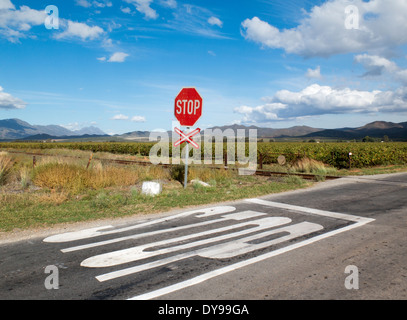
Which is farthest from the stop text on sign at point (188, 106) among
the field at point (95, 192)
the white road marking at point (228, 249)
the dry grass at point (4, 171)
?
the dry grass at point (4, 171)

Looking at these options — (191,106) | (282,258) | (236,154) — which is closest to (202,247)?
(282,258)

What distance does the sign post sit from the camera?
36.0 ft

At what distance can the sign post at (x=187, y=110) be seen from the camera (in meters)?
11.0

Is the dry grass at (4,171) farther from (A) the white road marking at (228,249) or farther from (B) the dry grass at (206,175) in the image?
(A) the white road marking at (228,249)

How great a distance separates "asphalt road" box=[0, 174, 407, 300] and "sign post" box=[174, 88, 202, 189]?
4.09m

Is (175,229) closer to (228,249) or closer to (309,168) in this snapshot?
(228,249)

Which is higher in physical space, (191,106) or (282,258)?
(191,106)

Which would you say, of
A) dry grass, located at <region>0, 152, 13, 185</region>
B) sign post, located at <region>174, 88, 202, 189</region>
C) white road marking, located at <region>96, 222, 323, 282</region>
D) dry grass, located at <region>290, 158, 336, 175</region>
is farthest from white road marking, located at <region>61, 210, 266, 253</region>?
dry grass, located at <region>290, 158, 336, 175</region>

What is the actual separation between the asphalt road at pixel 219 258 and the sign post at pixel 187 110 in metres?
4.09

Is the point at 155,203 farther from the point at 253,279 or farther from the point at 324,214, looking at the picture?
the point at 253,279

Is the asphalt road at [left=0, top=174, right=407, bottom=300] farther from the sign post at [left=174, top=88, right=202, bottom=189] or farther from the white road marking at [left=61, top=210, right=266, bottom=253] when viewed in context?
the sign post at [left=174, top=88, right=202, bottom=189]
